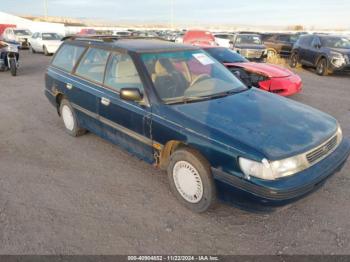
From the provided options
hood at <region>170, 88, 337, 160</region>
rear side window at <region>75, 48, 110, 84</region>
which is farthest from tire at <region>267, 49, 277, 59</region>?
hood at <region>170, 88, 337, 160</region>

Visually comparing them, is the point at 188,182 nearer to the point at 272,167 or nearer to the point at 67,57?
the point at 272,167

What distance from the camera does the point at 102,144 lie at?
5145 mm

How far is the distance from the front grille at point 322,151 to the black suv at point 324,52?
1020 centimetres

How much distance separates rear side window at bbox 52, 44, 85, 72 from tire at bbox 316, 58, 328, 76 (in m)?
10.9

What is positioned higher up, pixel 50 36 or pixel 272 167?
pixel 50 36

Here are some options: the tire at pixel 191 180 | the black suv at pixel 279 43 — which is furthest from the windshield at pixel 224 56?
the black suv at pixel 279 43

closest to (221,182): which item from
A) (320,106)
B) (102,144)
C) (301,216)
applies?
(301,216)

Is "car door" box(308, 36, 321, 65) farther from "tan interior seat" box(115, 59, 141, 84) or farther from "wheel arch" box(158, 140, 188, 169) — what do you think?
"wheel arch" box(158, 140, 188, 169)

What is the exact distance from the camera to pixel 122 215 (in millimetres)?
3312

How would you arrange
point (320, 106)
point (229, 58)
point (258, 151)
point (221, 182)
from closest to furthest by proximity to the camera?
1. point (258, 151)
2. point (221, 182)
3. point (320, 106)
4. point (229, 58)

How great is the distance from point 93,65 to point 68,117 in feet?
4.24

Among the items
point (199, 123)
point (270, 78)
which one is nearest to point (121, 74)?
point (199, 123)

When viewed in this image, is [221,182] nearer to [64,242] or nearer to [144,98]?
[144,98]

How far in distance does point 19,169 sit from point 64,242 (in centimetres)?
188
